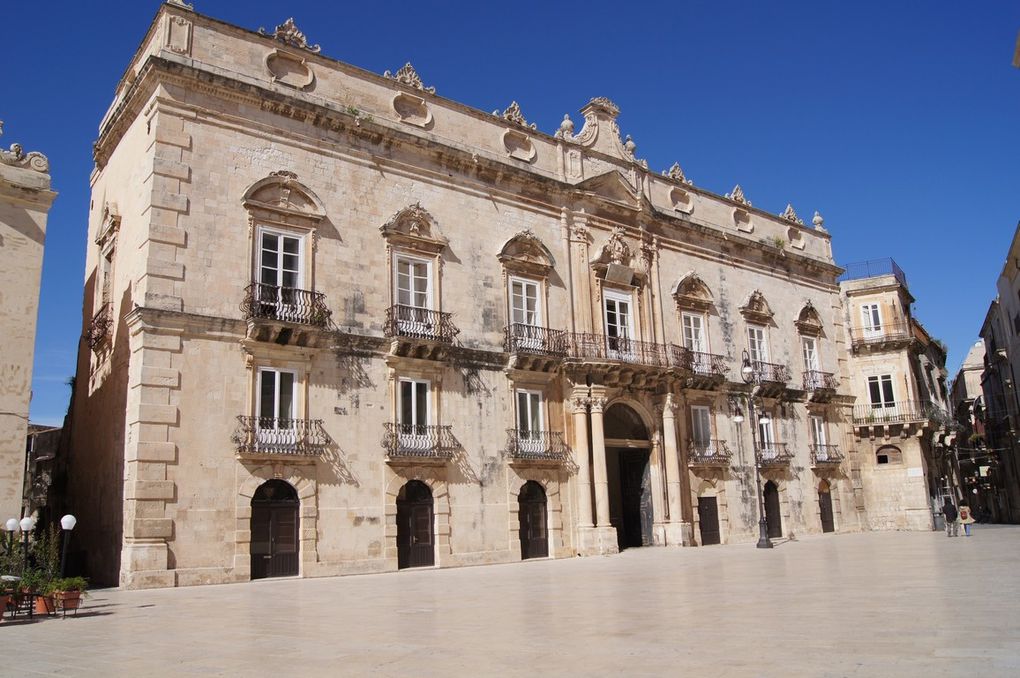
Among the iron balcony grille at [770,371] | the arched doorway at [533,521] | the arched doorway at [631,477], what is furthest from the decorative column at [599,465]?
the iron balcony grille at [770,371]

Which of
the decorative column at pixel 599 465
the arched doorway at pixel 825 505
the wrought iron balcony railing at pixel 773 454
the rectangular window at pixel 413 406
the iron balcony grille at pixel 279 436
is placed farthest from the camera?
the arched doorway at pixel 825 505

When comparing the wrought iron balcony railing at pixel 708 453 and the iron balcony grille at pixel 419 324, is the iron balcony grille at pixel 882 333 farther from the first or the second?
the iron balcony grille at pixel 419 324

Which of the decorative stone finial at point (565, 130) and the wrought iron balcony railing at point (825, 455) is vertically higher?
the decorative stone finial at point (565, 130)

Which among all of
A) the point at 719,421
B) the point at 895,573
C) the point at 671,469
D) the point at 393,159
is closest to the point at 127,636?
the point at 895,573

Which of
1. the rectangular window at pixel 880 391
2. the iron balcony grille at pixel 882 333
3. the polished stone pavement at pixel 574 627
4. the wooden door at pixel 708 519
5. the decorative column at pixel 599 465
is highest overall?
the iron balcony grille at pixel 882 333

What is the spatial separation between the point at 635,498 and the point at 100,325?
57.4ft

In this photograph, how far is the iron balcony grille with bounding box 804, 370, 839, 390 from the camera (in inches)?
1387

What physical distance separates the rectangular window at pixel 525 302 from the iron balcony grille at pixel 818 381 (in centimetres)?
1482

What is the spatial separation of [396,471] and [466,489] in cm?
228

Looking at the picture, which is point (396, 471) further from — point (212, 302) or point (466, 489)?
point (212, 302)

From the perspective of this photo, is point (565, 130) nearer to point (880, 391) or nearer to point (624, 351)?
point (624, 351)

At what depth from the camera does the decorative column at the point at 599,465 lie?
82.8ft

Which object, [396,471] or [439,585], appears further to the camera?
[396,471]

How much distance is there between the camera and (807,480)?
3397 cm
